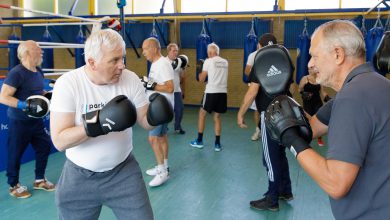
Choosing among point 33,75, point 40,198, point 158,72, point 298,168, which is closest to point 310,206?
point 298,168

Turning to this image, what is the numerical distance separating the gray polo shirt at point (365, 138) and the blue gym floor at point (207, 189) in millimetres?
1844

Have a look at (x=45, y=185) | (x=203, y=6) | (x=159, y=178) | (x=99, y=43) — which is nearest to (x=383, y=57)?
(x=99, y=43)

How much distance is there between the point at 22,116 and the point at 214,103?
98.4 inches

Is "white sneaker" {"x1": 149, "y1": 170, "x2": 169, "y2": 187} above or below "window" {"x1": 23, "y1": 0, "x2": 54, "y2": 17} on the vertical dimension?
below

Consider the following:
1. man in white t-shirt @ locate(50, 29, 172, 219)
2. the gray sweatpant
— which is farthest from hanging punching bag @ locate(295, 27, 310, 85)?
the gray sweatpant

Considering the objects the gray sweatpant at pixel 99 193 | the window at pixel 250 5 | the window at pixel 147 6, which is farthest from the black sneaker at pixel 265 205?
the window at pixel 147 6

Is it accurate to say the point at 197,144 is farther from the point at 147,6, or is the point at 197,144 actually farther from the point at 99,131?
the point at 147,6

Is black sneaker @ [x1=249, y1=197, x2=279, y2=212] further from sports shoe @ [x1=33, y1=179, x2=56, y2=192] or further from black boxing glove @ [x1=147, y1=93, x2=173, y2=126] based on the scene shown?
sports shoe @ [x1=33, y1=179, x2=56, y2=192]

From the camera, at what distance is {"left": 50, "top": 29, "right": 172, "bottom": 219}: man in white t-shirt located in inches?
62.9

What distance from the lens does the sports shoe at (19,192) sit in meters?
3.30

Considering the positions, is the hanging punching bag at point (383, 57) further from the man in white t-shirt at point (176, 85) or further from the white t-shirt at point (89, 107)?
the man in white t-shirt at point (176, 85)

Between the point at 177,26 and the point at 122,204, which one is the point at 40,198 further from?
the point at 177,26

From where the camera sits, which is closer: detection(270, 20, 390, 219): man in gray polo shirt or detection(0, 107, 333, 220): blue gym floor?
detection(270, 20, 390, 219): man in gray polo shirt

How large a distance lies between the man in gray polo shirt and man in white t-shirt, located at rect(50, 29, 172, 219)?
816 millimetres
